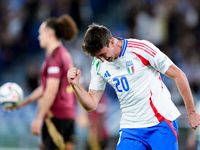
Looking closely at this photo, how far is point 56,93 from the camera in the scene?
4.57 m

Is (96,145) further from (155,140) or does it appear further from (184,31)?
(155,140)

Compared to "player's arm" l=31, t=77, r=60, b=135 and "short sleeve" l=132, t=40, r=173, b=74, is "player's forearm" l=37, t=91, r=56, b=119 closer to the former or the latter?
"player's arm" l=31, t=77, r=60, b=135

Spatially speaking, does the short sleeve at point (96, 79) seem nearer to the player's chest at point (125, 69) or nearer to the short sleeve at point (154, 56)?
the player's chest at point (125, 69)

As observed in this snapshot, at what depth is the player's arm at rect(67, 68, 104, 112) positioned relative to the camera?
9.70ft

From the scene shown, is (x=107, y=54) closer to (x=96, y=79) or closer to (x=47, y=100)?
(x=96, y=79)

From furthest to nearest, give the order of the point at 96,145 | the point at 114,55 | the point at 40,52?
the point at 40,52
the point at 96,145
the point at 114,55

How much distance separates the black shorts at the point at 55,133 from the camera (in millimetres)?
4617

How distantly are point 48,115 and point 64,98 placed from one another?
1.04ft

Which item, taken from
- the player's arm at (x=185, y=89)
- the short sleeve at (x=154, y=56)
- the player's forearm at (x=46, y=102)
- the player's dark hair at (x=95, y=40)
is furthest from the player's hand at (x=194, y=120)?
the player's forearm at (x=46, y=102)

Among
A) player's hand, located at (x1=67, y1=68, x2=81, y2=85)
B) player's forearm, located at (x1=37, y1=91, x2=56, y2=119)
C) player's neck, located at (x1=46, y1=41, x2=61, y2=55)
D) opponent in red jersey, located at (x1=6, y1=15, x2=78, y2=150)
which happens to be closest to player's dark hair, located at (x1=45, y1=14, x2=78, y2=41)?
opponent in red jersey, located at (x1=6, y1=15, x2=78, y2=150)

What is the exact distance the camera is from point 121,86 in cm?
319

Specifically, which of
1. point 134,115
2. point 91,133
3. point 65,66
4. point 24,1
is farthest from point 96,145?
point 24,1

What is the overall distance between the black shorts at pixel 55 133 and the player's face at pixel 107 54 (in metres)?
1.90

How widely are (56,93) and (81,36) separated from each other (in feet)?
19.5
